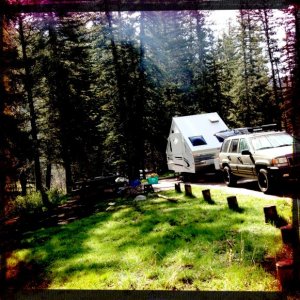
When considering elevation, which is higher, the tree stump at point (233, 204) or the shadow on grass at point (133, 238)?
the tree stump at point (233, 204)

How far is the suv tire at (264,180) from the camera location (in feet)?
32.7

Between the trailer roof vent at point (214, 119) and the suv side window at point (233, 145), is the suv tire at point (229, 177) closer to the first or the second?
the suv side window at point (233, 145)

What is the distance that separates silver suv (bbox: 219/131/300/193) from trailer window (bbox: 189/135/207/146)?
2.48 meters

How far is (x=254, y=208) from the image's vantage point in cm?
856

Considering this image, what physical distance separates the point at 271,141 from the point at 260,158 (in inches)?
42.5

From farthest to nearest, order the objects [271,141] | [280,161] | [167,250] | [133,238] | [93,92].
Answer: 1. [93,92]
2. [271,141]
3. [280,161]
4. [133,238]
5. [167,250]

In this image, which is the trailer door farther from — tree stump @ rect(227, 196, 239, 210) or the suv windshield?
tree stump @ rect(227, 196, 239, 210)

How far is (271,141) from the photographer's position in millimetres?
11039

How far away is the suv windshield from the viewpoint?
35.5 feet

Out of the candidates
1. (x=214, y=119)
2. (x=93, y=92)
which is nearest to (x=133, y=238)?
(x=214, y=119)

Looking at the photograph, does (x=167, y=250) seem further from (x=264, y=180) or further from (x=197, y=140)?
(x=197, y=140)

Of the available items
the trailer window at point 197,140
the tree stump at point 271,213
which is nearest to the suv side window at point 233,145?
the trailer window at point 197,140

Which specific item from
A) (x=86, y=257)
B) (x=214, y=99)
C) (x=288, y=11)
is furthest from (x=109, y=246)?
(x=214, y=99)

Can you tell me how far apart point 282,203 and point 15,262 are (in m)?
7.01
